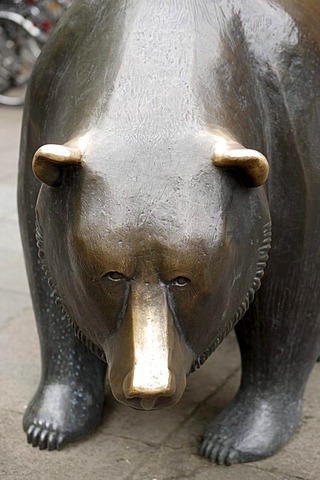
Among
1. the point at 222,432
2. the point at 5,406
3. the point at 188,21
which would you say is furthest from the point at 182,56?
the point at 5,406

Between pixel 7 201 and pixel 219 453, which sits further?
pixel 7 201

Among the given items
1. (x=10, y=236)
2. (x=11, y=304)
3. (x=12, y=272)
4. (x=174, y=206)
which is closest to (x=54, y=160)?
(x=174, y=206)

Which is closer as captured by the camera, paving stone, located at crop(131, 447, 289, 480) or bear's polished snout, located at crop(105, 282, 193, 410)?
bear's polished snout, located at crop(105, 282, 193, 410)

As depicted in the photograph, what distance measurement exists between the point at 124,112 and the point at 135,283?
0.56 meters

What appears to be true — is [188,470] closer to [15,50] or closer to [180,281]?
[180,281]

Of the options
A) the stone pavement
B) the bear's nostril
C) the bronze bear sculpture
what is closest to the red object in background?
the stone pavement

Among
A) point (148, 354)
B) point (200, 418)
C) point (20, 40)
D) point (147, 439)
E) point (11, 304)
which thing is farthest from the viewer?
point (20, 40)

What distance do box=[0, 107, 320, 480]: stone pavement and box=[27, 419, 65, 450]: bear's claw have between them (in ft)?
0.10

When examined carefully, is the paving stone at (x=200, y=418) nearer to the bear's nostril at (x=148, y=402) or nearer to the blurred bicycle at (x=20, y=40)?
the bear's nostril at (x=148, y=402)

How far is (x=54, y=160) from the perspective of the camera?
2.90 m

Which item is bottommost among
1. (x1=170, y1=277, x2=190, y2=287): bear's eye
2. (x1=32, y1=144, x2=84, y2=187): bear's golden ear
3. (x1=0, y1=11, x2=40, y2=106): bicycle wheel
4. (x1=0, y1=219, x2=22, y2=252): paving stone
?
(x1=0, y1=11, x2=40, y2=106): bicycle wheel

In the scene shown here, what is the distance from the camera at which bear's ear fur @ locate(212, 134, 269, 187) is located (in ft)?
9.45

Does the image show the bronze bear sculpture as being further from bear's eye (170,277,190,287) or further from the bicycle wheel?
the bicycle wheel

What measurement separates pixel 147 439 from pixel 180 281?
1.31 metres
